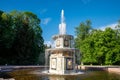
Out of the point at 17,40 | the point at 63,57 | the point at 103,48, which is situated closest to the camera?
the point at 63,57

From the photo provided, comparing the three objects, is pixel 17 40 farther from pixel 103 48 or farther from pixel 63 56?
pixel 63 56

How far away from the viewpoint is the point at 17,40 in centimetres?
6194

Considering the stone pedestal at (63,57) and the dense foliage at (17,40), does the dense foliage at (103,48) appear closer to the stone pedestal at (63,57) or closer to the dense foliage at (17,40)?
the dense foliage at (17,40)

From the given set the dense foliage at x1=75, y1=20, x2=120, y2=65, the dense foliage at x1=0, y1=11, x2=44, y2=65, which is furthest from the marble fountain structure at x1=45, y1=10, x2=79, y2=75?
the dense foliage at x1=0, y1=11, x2=44, y2=65

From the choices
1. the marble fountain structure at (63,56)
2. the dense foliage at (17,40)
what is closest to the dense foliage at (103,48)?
the dense foliage at (17,40)

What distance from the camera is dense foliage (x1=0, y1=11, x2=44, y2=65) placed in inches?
2199

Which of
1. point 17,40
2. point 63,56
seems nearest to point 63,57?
point 63,56

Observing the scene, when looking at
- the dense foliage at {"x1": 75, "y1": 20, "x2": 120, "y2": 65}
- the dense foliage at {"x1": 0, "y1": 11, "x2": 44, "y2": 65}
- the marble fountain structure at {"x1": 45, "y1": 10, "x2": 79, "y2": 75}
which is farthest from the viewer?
the dense foliage at {"x1": 0, "y1": 11, "x2": 44, "y2": 65}

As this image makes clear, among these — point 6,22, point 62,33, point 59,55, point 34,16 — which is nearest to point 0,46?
point 6,22

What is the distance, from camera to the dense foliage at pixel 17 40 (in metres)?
55.8

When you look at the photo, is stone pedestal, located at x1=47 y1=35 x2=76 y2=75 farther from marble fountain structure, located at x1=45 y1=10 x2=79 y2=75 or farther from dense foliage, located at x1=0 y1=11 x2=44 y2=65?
dense foliage, located at x1=0 y1=11 x2=44 y2=65

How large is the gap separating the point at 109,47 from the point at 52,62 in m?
22.2

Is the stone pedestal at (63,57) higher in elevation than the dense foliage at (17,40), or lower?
lower

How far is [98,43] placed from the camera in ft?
177
